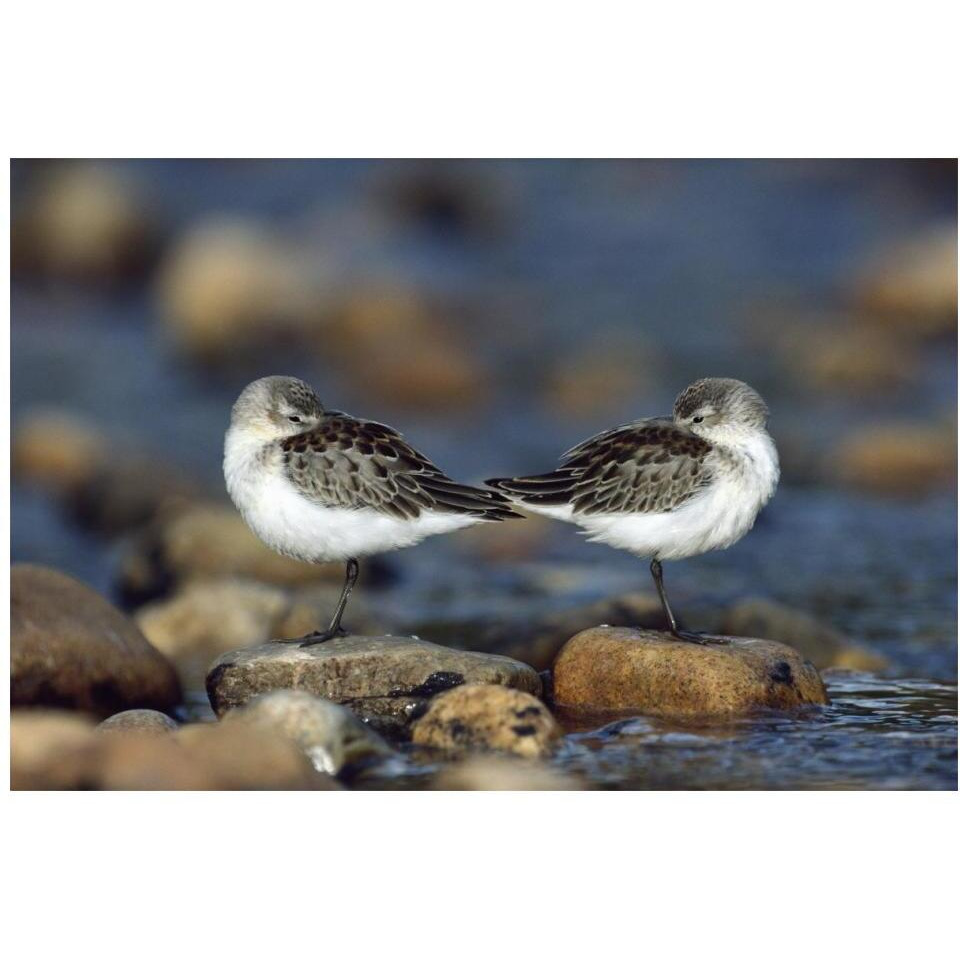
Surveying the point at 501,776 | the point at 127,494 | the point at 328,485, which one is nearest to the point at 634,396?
the point at 127,494

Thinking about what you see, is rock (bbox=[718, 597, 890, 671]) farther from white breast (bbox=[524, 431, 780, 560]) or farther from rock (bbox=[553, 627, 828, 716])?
white breast (bbox=[524, 431, 780, 560])

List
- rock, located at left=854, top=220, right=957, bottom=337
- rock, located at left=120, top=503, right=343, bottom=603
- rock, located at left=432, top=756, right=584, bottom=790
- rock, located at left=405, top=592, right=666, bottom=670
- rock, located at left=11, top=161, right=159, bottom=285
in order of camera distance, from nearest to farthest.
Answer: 1. rock, located at left=432, top=756, right=584, bottom=790
2. rock, located at left=405, top=592, right=666, bottom=670
3. rock, located at left=120, top=503, right=343, bottom=603
4. rock, located at left=854, top=220, right=957, bottom=337
5. rock, located at left=11, top=161, right=159, bottom=285

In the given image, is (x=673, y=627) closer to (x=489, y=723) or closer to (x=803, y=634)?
(x=489, y=723)

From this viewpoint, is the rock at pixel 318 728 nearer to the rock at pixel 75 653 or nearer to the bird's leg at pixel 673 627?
the rock at pixel 75 653

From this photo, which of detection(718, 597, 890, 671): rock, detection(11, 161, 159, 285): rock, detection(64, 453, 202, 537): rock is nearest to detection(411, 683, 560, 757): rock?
detection(718, 597, 890, 671): rock

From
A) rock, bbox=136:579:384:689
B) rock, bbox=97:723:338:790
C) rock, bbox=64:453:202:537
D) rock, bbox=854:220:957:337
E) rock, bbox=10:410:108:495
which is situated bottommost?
rock, bbox=97:723:338:790
